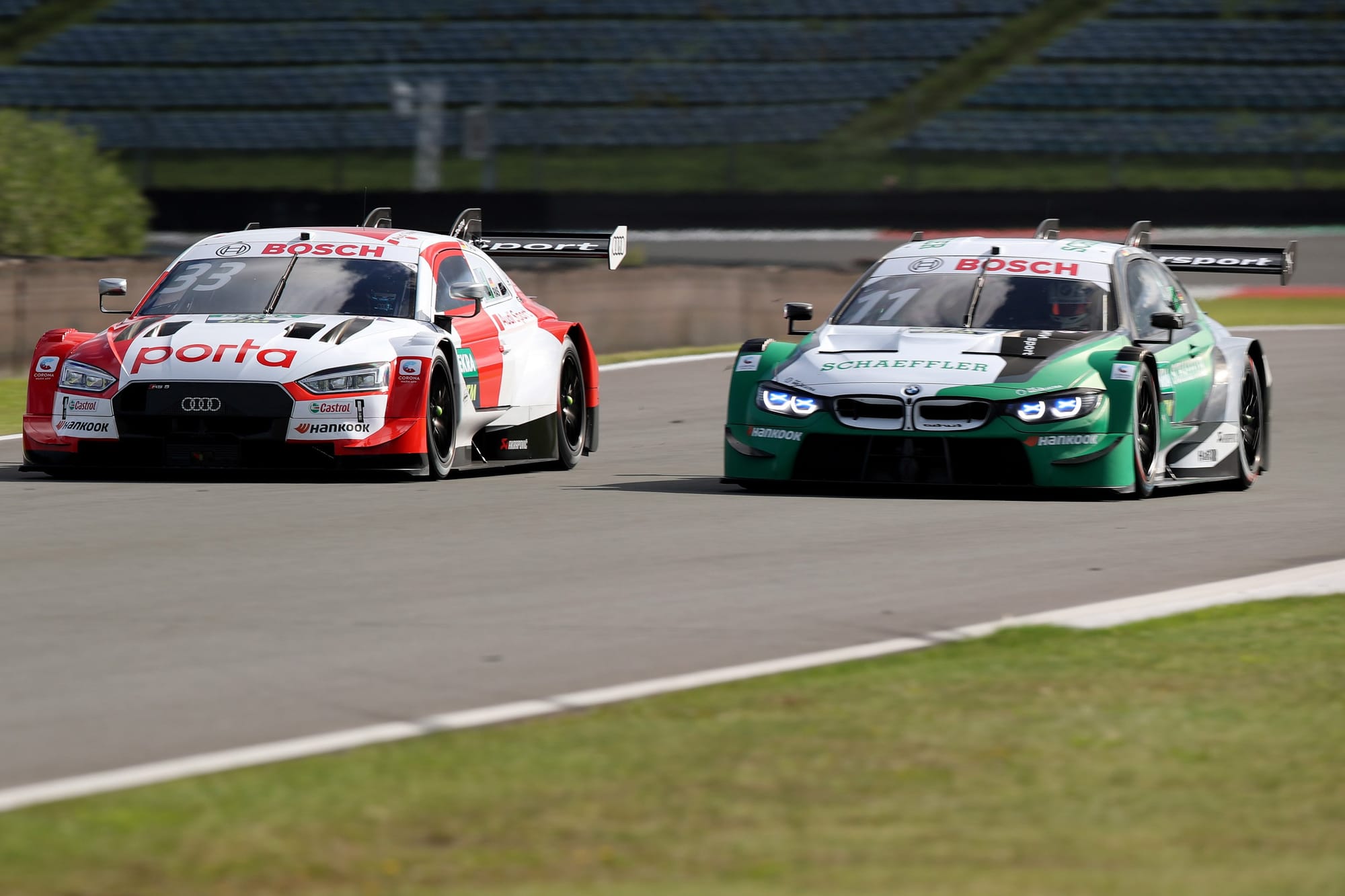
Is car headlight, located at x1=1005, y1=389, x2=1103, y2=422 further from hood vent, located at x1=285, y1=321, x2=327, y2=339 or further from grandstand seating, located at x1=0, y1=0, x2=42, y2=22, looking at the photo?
grandstand seating, located at x1=0, y1=0, x2=42, y2=22

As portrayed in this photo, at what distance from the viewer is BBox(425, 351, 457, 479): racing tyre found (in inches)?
478

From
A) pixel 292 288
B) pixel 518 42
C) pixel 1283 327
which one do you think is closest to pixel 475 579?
pixel 292 288

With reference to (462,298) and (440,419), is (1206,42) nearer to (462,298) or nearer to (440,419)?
(462,298)

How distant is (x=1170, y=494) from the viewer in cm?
1222

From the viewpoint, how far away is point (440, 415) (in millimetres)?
12352

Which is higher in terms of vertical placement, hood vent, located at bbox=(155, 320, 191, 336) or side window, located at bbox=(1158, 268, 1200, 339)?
side window, located at bbox=(1158, 268, 1200, 339)

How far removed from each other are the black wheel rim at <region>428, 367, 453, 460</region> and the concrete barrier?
7.29 m

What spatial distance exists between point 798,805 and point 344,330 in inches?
301

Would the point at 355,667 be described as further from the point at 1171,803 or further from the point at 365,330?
the point at 365,330

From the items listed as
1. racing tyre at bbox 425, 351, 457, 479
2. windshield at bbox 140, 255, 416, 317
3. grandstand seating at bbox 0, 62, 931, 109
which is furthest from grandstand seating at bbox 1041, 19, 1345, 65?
racing tyre at bbox 425, 351, 457, 479

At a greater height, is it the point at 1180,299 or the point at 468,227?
the point at 468,227

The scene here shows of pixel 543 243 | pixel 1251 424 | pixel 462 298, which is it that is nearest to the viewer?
pixel 1251 424

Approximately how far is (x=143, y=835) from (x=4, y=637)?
2603 mm

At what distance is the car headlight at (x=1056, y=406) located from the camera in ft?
37.0
